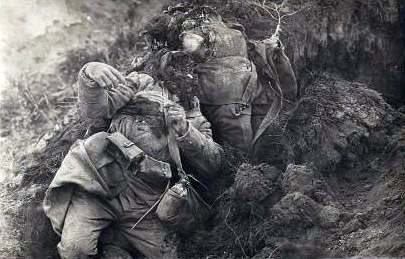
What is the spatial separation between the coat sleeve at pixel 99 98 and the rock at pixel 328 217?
1999 millimetres

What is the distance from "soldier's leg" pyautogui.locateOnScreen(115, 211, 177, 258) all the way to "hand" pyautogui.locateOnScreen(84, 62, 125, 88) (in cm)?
116

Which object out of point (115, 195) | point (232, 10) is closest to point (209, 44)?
point (232, 10)

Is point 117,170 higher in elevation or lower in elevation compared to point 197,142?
lower

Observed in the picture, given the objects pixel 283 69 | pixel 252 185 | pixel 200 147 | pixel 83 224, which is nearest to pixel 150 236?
Answer: pixel 83 224

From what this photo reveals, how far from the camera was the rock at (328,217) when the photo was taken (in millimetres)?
9164

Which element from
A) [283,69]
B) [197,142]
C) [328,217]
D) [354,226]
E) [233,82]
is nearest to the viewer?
[354,226]

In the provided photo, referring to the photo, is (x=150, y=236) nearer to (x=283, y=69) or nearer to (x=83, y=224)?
(x=83, y=224)

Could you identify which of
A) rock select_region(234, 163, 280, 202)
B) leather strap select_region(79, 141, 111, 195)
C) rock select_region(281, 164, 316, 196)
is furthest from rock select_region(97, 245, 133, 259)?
rock select_region(281, 164, 316, 196)

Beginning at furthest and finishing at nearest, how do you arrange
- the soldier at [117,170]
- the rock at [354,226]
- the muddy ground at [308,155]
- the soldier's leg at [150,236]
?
1. the soldier's leg at [150,236]
2. the soldier at [117,170]
3. the muddy ground at [308,155]
4. the rock at [354,226]

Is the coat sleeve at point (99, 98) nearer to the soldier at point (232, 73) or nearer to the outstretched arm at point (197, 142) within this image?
the outstretched arm at point (197, 142)

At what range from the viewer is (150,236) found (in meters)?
9.57

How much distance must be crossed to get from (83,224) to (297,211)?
1.82 meters

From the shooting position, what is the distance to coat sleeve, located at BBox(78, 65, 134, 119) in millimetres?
9438

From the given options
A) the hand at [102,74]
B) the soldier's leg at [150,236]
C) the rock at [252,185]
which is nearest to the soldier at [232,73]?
the rock at [252,185]
